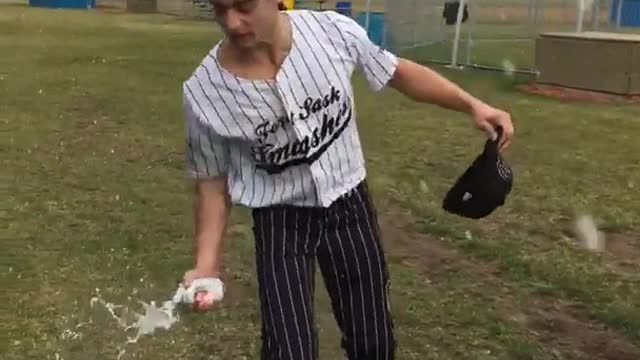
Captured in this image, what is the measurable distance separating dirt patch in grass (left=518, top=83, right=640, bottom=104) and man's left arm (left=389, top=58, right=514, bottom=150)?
1108cm

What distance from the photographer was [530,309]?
16.6 feet

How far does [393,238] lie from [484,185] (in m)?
3.20

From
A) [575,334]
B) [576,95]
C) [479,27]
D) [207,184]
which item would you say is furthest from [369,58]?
[479,27]

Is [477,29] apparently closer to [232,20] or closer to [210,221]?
[210,221]

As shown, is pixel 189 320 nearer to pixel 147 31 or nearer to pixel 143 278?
pixel 143 278

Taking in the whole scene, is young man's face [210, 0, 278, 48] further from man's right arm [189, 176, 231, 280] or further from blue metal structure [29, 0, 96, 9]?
blue metal structure [29, 0, 96, 9]

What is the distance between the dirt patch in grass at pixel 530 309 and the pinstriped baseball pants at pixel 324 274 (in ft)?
4.94

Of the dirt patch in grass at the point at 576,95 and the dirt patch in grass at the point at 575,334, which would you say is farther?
the dirt patch in grass at the point at 576,95

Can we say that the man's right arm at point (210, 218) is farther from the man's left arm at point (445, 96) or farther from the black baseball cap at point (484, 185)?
the black baseball cap at point (484, 185)

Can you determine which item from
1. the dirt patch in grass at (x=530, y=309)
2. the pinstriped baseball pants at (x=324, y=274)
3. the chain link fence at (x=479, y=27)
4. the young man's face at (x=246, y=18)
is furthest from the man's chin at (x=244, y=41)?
the chain link fence at (x=479, y=27)

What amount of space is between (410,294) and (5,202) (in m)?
3.28

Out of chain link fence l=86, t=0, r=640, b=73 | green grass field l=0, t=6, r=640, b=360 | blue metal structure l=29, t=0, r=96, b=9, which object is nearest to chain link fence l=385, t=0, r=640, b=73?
chain link fence l=86, t=0, r=640, b=73

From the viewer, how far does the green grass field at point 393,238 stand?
464cm

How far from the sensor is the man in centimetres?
280
